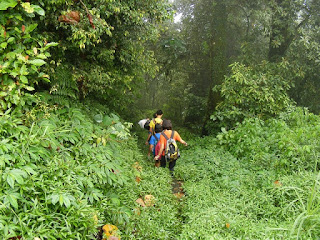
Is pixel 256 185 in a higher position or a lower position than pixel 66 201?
higher

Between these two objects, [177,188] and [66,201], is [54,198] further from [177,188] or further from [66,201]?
[177,188]

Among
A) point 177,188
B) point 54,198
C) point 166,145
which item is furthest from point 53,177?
point 166,145

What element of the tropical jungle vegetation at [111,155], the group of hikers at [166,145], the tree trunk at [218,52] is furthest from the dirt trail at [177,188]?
the tree trunk at [218,52]

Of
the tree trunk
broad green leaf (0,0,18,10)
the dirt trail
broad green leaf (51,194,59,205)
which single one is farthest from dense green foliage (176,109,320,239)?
broad green leaf (0,0,18,10)

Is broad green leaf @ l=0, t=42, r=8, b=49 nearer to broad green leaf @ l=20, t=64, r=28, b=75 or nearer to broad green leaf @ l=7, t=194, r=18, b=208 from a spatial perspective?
broad green leaf @ l=20, t=64, r=28, b=75

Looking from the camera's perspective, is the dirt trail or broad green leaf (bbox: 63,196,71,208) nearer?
broad green leaf (bbox: 63,196,71,208)

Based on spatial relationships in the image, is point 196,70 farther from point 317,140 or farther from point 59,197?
point 59,197

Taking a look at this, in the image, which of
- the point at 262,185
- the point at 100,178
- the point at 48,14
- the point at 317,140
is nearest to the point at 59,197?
the point at 100,178

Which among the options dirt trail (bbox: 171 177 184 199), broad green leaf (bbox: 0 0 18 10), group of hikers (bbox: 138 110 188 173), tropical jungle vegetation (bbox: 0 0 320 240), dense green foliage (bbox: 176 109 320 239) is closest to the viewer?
tropical jungle vegetation (bbox: 0 0 320 240)

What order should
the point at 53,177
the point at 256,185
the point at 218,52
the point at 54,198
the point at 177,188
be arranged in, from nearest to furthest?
the point at 54,198
the point at 53,177
the point at 256,185
the point at 177,188
the point at 218,52

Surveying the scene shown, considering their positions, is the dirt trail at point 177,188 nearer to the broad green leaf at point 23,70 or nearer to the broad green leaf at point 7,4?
the broad green leaf at point 23,70

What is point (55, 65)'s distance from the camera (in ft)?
14.1

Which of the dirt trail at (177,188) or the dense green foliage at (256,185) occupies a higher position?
the dense green foliage at (256,185)

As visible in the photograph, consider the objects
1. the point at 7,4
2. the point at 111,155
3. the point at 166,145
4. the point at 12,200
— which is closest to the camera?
the point at 12,200
